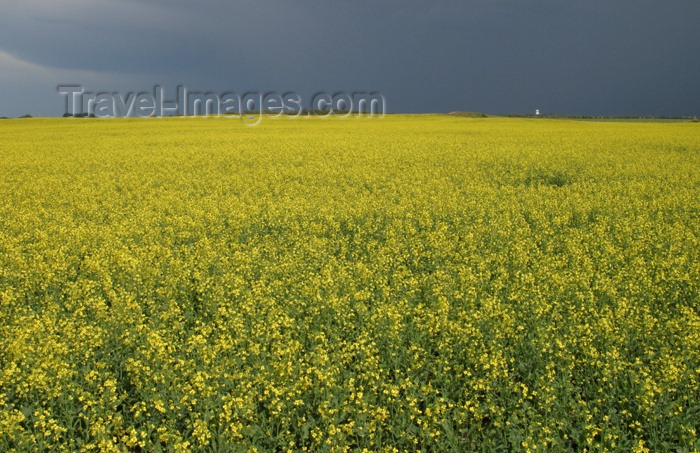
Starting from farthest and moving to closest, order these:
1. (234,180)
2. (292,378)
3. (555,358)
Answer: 1. (234,180)
2. (555,358)
3. (292,378)

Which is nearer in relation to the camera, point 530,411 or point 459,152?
point 530,411

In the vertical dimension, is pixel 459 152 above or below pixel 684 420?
above

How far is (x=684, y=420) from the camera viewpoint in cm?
432

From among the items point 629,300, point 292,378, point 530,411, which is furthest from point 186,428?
point 629,300

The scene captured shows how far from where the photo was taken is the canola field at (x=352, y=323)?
4.30 m

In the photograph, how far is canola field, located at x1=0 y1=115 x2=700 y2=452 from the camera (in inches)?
169

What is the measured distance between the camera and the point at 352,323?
5785 millimetres

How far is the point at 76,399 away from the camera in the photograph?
4891mm

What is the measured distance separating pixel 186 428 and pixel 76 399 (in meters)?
1.20

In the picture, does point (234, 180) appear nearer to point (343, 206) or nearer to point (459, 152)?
point (343, 206)

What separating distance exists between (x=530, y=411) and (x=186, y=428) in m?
2.90

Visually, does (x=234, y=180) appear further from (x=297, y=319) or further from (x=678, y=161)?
(x=678, y=161)

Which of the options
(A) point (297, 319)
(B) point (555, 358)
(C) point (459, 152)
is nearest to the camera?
(B) point (555, 358)

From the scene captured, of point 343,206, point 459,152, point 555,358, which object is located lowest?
point 555,358
